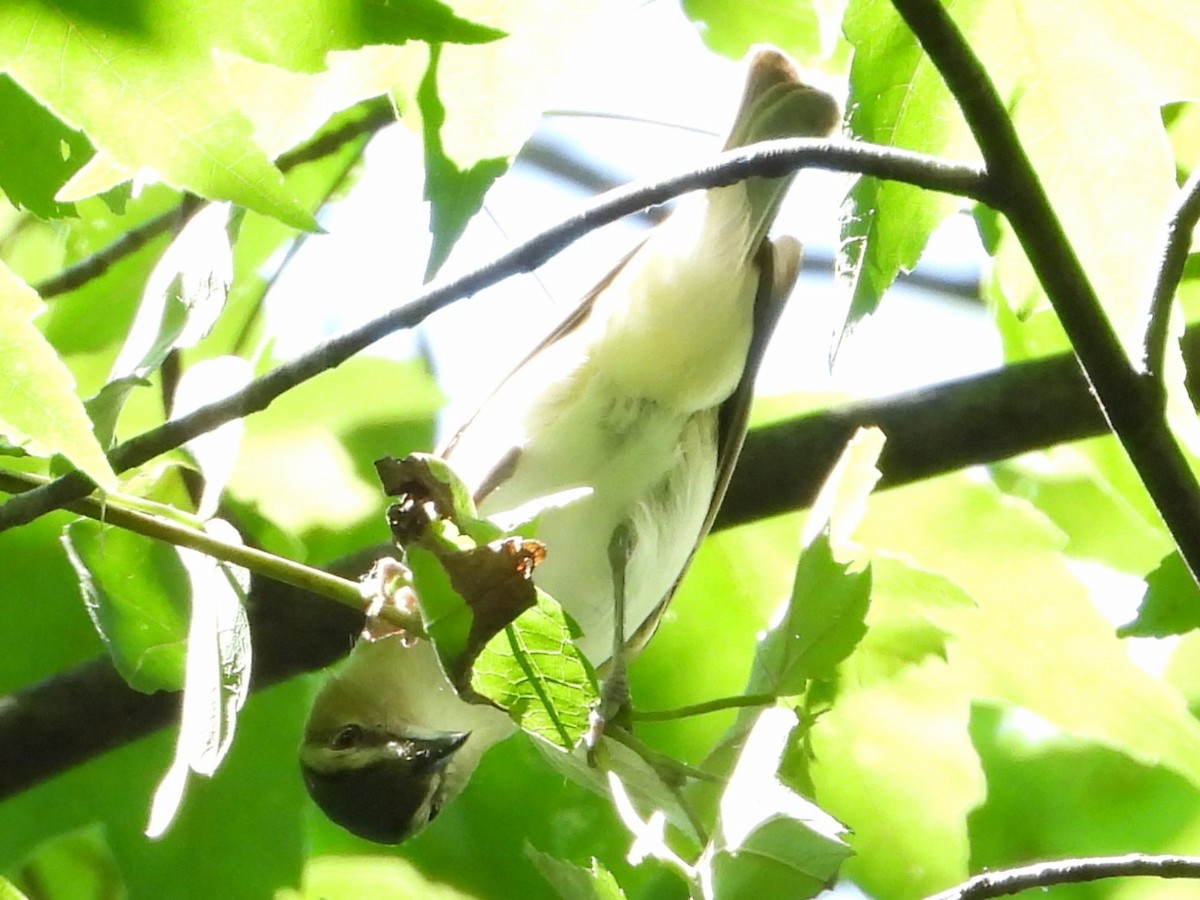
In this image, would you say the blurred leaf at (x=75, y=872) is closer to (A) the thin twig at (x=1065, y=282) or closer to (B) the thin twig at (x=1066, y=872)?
(B) the thin twig at (x=1066, y=872)

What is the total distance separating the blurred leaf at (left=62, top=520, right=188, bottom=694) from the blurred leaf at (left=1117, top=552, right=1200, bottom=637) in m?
0.90

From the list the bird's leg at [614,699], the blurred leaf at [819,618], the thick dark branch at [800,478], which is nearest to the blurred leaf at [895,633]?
the thick dark branch at [800,478]

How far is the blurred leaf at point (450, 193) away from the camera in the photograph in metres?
1.16

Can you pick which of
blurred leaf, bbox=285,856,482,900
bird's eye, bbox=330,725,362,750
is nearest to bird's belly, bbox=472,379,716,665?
bird's eye, bbox=330,725,362,750

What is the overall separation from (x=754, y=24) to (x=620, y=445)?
70 cm

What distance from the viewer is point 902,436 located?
1682mm

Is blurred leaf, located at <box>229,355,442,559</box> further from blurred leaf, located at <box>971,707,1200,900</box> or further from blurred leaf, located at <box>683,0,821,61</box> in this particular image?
blurred leaf, located at <box>971,707,1200,900</box>

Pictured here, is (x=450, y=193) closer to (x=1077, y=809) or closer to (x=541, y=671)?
(x=541, y=671)

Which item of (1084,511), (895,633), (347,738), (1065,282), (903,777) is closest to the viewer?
(1065,282)

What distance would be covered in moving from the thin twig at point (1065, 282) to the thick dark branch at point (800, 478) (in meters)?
0.76

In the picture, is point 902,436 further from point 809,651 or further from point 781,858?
point 781,858

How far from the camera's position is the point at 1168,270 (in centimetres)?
90

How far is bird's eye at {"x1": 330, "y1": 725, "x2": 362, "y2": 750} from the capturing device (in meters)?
2.27

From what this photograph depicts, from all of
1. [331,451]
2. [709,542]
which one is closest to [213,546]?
[331,451]
